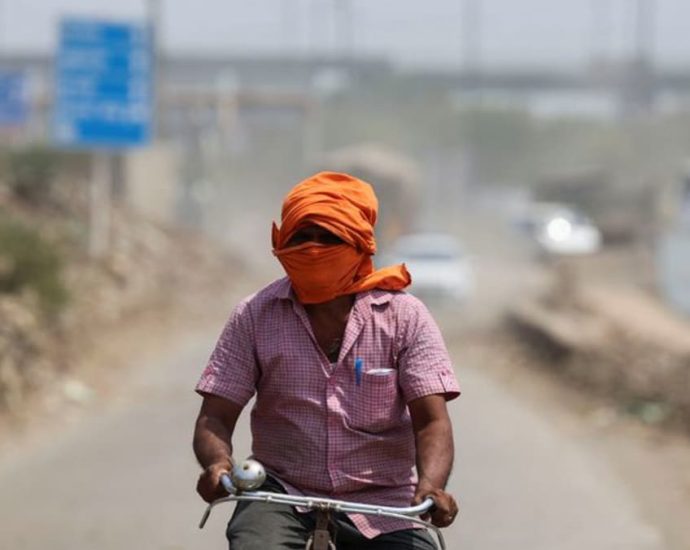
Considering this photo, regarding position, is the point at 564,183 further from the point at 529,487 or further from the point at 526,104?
the point at 529,487

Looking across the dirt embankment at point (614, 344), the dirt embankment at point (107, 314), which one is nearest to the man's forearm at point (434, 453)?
the dirt embankment at point (614, 344)

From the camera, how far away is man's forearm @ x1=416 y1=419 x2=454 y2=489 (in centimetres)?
442

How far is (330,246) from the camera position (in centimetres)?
446

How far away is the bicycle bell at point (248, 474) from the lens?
13.3 ft

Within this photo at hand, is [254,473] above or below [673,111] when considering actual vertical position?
above

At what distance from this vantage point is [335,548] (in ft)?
14.6

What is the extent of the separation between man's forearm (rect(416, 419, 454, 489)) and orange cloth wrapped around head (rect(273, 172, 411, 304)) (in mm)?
437

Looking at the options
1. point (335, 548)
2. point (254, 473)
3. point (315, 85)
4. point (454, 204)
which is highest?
point (254, 473)

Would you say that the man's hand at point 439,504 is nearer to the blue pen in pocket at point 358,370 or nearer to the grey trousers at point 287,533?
the grey trousers at point 287,533

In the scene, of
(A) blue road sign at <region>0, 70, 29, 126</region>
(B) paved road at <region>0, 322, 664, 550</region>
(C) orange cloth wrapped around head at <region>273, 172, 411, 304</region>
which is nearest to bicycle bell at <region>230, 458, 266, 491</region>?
(C) orange cloth wrapped around head at <region>273, 172, 411, 304</region>

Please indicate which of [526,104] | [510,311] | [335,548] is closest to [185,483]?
[335,548]

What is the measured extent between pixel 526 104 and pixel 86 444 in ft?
267

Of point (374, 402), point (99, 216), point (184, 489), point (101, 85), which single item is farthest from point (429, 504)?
point (99, 216)

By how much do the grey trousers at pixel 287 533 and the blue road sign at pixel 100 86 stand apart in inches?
836
